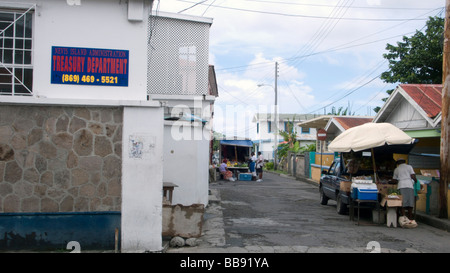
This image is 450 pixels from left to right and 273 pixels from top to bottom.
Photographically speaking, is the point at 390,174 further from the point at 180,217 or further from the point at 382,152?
the point at 180,217

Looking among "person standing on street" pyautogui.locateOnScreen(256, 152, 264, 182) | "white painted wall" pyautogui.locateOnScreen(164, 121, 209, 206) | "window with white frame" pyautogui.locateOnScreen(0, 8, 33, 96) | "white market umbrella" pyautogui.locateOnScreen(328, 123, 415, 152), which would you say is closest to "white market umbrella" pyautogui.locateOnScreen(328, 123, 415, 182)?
"white market umbrella" pyautogui.locateOnScreen(328, 123, 415, 152)

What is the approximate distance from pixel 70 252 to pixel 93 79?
3.17 m

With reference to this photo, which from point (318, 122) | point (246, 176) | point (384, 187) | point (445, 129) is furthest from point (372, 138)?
point (246, 176)

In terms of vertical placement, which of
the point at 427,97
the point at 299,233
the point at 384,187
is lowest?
the point at 299,233

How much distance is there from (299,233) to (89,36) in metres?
6.20

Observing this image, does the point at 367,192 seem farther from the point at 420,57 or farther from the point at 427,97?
the point at 420,57

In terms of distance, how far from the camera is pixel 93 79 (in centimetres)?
817

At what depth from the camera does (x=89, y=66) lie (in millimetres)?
8164

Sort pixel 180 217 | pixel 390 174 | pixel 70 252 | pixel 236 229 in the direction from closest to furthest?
pixel 70 252
pixel 180 217
pixel 236 229
pixel 390 174

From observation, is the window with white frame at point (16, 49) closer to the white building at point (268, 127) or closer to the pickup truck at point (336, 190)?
the pickup truck at point (336, 190)

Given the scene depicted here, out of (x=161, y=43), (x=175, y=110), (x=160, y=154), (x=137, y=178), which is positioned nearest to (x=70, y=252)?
(x=137, y=178)

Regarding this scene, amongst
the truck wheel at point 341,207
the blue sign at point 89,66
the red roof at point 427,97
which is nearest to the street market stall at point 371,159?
the truck wheel at point 341,207

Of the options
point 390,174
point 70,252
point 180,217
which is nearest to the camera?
point 70,252

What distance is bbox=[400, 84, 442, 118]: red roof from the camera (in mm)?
13383
